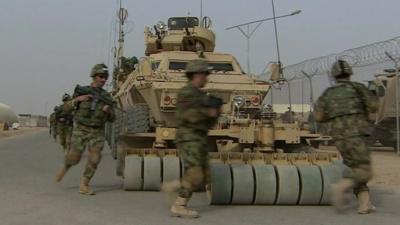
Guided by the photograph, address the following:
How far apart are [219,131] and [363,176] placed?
325 cm

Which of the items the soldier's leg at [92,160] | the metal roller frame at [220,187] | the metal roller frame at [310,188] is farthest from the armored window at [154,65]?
the metal roller frame at [310,188]

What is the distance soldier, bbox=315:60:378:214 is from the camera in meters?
6.95

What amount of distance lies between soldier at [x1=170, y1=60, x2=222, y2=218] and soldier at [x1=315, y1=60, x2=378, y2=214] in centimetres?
157

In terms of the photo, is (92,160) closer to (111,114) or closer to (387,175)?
(111,114)

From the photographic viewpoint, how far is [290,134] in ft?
31.7

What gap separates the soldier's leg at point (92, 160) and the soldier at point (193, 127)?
2.36 m

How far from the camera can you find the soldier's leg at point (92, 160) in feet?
28.6

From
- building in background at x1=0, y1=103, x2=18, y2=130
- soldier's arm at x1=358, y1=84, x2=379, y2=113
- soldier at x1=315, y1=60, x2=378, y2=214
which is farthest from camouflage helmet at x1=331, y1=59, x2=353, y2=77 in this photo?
building in background at x1=0, y1=103, x2=18, y2=130

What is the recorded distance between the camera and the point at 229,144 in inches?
392

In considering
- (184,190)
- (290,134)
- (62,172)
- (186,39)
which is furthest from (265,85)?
(184,190)

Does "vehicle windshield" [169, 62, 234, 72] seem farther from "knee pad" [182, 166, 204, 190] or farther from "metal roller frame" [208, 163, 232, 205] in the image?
"knee pad" [182, 166, 204, 190]

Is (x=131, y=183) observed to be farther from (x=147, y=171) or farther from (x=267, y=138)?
(x=267, y=138)

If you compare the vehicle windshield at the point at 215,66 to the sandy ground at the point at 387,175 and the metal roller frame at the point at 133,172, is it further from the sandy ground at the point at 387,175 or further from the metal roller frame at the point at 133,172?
the sandy ground at the point at 387,175

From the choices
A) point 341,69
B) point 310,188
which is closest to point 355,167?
point 310,188
